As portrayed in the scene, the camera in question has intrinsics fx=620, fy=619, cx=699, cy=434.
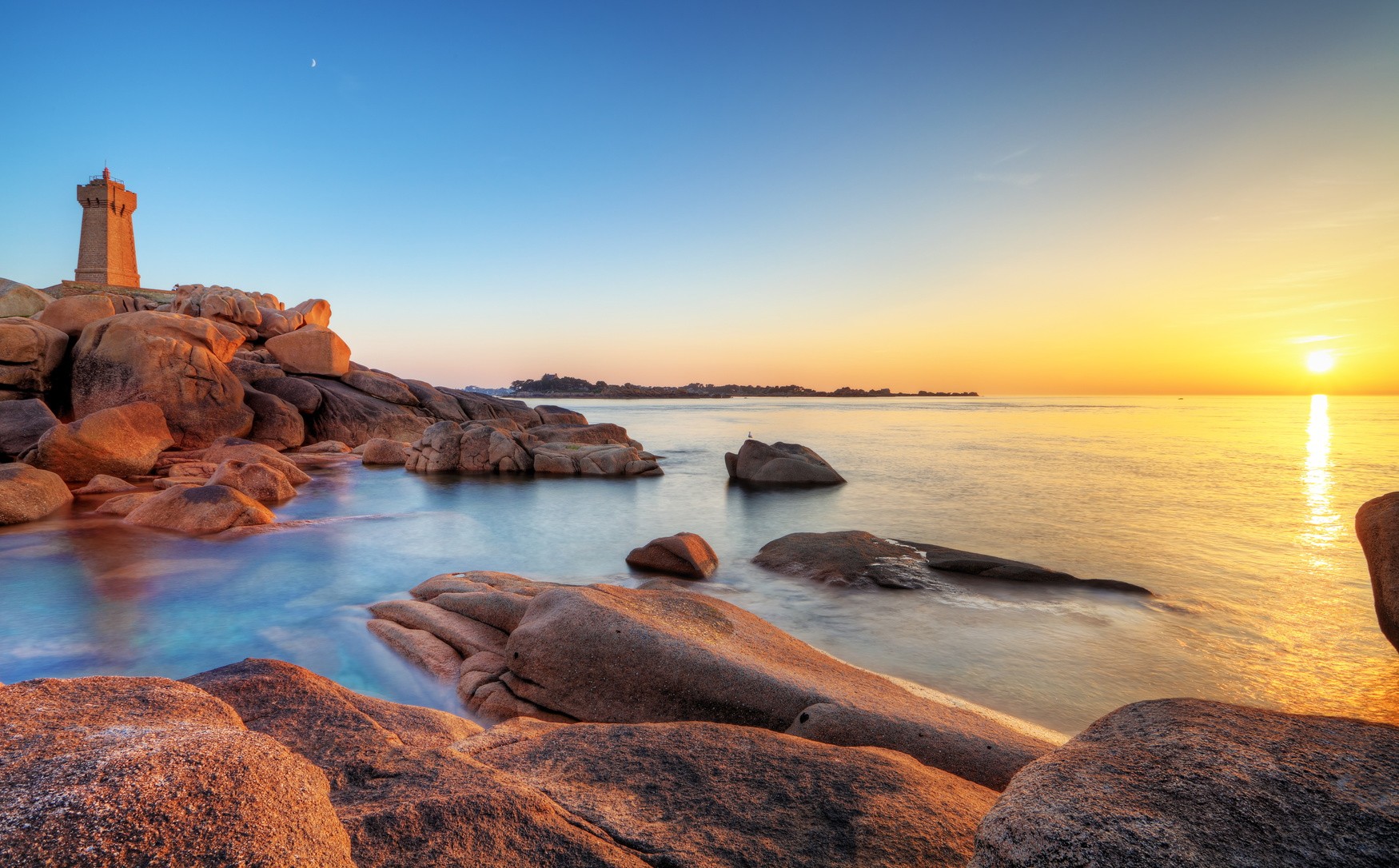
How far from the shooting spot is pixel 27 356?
1858 centimetres

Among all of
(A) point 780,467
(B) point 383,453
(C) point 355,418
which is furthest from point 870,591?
(C) point 355,418

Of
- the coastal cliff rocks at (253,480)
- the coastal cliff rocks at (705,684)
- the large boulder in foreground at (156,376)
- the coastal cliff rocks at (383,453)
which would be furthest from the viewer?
the coastal cliff rocks at (383,453)

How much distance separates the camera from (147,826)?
1.46m

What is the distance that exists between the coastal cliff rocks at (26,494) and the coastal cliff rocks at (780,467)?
54.7 ft

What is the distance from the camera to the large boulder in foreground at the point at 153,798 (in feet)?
4.61

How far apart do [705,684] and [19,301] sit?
46507 millimetres

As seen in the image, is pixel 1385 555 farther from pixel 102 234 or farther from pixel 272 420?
pixel 102 234

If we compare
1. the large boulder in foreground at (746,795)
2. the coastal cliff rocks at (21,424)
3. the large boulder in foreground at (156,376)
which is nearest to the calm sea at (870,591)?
the large boulder in foreground at (746,795)

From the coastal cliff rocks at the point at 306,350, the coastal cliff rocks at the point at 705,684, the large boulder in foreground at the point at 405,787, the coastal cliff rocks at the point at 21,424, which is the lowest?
the coastal cliff rocks at the point at 705,684

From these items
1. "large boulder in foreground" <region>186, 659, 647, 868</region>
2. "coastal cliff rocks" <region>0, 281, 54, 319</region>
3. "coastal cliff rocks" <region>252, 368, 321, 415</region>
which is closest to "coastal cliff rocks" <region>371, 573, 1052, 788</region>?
"large boulder in foreground" <region>186, 659, 647, 868</region>

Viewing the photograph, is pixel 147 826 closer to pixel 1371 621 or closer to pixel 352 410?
pixel 1371 621

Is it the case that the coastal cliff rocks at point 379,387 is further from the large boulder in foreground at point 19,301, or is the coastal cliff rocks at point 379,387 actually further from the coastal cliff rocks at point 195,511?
the coastal cliff rocks at point 195,511

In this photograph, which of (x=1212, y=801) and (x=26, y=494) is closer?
(x=1212, y=801)

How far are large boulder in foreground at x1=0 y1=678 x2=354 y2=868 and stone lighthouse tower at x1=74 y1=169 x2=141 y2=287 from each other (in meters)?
71.8
